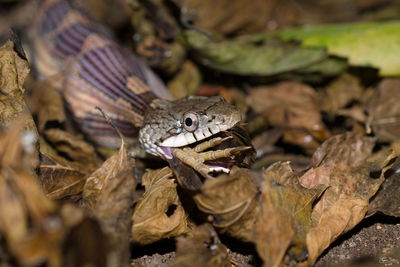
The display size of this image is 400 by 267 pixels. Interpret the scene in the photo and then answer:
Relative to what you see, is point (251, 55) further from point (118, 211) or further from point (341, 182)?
point (118, 211)

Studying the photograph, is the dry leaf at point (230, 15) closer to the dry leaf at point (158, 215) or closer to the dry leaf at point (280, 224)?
the dry leaf at point (158, 215)

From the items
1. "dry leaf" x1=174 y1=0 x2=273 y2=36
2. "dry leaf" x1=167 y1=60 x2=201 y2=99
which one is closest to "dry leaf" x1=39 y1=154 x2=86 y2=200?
"dry leaf" x1=167 y1=60 x2=201 y2=99

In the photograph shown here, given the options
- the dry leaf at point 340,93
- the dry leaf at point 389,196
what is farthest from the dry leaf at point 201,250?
the dry leaf at point 340,93

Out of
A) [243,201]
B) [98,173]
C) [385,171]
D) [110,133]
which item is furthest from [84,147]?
[385,171]

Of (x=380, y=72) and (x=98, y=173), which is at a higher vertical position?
(x=98, y=173)

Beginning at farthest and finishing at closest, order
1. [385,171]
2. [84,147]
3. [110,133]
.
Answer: [110,133] < [84,147] < [385,171]

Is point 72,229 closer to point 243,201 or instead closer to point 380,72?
point 243,201

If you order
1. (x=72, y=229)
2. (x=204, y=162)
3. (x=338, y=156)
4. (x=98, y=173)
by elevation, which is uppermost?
(x=72, y=229)

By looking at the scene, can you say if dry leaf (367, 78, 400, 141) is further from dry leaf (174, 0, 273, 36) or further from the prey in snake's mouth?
dry leaf (174, 0, 273, 36)
